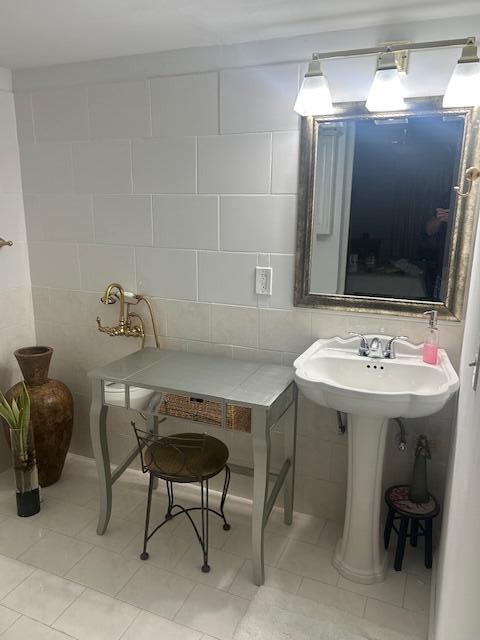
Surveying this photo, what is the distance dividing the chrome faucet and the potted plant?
146 centimetres

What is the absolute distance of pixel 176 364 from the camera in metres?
2.07

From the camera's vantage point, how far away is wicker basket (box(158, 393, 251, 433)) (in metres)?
1.76

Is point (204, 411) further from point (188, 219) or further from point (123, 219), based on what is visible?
point (123, 219)

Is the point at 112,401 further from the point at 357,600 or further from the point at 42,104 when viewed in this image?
the point at 42,104

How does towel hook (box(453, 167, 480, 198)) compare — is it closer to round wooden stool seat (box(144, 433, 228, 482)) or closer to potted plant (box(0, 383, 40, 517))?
round wooden stool seat (box(144, 433, 228, 482))

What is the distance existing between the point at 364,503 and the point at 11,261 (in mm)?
2037

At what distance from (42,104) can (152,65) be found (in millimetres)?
635

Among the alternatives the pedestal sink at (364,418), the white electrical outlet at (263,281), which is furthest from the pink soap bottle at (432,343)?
the white electrical outlet at (263,281)

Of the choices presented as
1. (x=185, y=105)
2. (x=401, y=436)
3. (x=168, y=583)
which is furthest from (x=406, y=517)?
(x=185, y=105)

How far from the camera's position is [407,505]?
1891 millimetres

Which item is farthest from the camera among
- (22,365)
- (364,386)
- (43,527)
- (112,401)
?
(22,365)

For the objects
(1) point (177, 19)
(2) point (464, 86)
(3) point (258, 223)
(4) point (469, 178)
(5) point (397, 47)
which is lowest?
(3) point (258, 223)

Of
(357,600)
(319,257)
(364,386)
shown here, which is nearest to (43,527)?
(357,600)

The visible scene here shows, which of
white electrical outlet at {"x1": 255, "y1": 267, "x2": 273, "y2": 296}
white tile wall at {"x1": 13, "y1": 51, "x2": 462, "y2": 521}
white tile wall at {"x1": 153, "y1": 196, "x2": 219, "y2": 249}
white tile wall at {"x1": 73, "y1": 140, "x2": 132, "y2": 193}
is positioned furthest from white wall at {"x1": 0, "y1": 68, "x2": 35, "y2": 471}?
white electrical outlet at {"x1": 255, "y1": 267, "x2": 273, "y2": 296}
